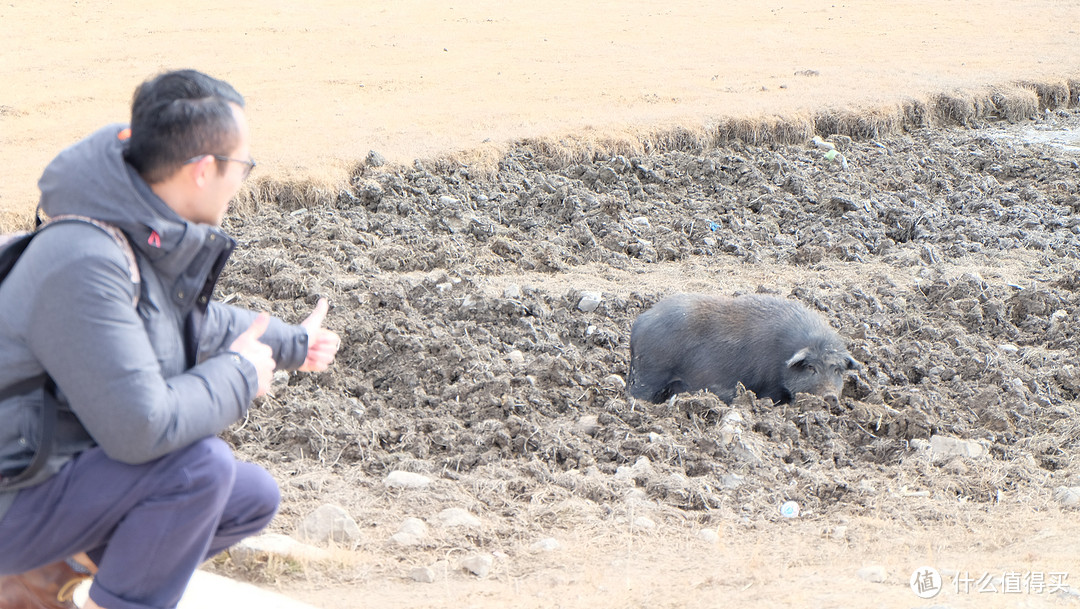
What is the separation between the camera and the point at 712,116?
12.4 m

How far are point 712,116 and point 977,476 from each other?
25.5ft

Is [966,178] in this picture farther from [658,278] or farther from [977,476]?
[977,476]

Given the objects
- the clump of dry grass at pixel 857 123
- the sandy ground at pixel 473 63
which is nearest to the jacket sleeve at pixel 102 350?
the sandy ground at pixel 473 63

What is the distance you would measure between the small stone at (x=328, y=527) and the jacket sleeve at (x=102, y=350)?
68.8 inches

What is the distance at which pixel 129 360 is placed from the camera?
8.22ft

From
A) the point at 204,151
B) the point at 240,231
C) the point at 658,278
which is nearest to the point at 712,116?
the point at 658,278

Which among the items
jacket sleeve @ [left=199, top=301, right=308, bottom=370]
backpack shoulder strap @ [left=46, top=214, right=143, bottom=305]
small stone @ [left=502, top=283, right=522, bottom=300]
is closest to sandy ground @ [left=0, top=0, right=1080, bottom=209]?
small stone @ [left=502, top=283, right=522, bottom=300]

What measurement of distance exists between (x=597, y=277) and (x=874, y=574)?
497 centimetres

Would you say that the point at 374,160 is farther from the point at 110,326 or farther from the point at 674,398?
the point at 110,326

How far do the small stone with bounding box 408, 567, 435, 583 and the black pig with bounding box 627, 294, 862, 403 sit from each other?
2.89 metres

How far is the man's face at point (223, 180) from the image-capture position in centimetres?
278

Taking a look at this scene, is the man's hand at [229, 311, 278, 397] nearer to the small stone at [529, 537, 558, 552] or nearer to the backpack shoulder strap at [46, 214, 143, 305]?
the backpack shoulder strap at [46, 214, 143, 305]

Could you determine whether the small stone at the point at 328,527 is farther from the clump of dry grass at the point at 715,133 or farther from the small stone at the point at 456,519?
the clump of dry grass at the point at 715,133

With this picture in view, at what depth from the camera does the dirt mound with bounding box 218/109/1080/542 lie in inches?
212
